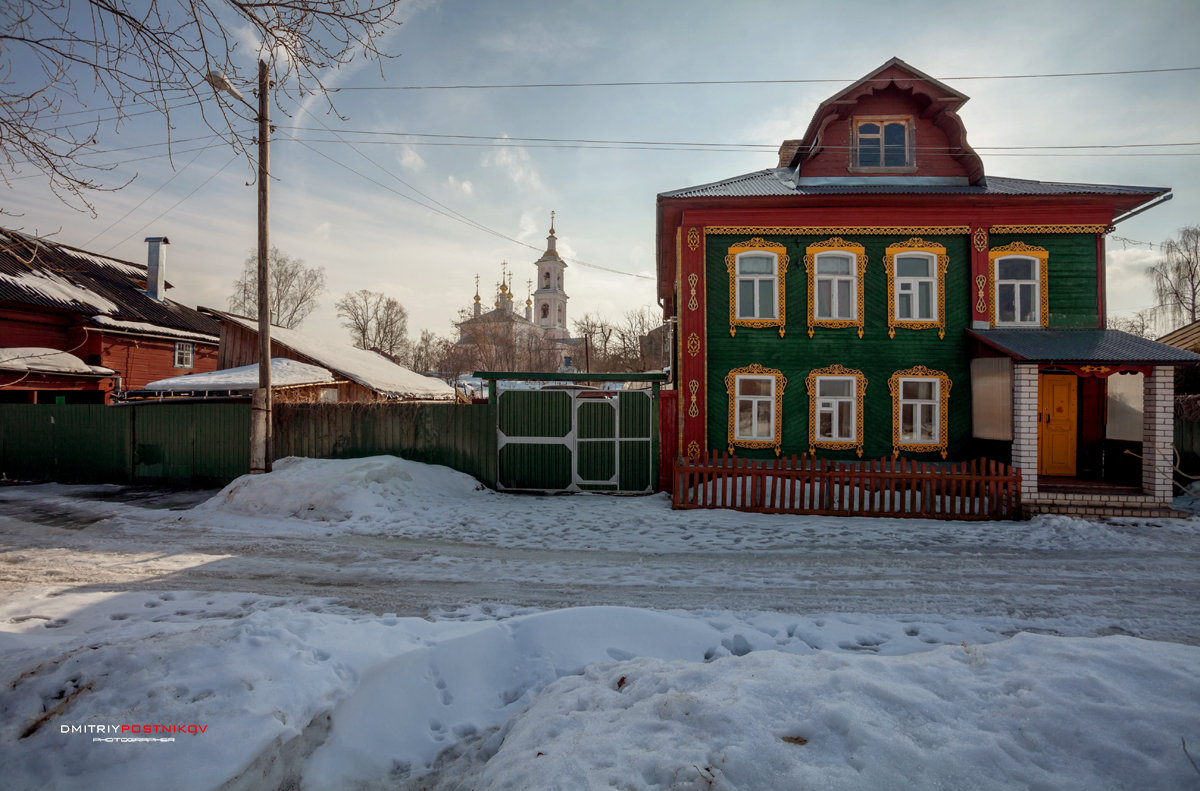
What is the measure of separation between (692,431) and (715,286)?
141 inches

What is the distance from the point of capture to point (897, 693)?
291cm

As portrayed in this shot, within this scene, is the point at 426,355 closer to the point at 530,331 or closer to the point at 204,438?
the point at 530,331

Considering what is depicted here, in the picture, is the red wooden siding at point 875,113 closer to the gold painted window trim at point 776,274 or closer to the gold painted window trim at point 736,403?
the gold painted window trim at point 776,274

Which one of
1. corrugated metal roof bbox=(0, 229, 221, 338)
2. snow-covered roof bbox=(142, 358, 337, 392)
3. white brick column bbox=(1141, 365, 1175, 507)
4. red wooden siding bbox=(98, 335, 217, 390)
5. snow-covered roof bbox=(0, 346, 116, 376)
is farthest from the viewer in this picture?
red wooden siding bbox=(98, 335, 217, 390)

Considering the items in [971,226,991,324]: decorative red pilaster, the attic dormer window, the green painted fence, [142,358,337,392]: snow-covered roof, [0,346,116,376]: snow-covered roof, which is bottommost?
the green painted fence

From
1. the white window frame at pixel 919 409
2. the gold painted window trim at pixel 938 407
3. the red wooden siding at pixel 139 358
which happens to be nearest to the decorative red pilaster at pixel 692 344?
the gold painted window trim at pixel 938 407

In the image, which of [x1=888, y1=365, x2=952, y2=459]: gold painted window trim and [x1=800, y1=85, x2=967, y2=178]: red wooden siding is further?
[x1=800, y1=85, x2=967, y2=178]: red wooden siding

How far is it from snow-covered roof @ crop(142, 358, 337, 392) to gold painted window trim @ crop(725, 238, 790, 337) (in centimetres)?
1298

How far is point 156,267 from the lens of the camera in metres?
29.7

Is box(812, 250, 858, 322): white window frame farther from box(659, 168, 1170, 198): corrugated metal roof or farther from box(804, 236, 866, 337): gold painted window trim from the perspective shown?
box(659, 168, 1170, 198): corrugated metal roof

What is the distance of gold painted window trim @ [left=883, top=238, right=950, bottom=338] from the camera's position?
500 inches

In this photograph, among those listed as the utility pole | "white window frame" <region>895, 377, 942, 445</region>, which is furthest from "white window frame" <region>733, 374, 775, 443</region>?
the utility pole

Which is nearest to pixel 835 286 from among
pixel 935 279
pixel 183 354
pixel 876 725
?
pixel 935 279

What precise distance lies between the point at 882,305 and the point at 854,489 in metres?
5.11
